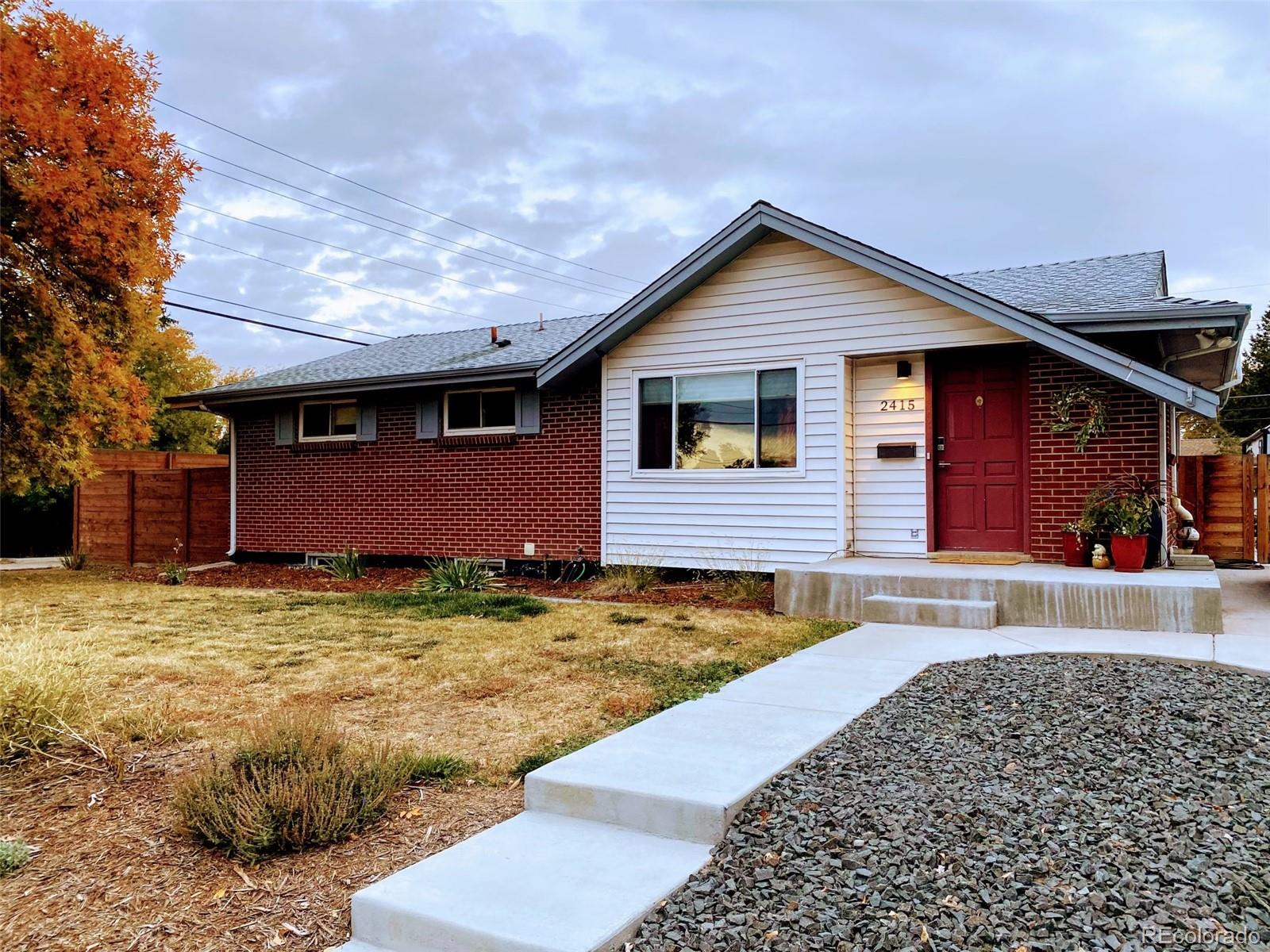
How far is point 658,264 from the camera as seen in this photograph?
35.1 metres

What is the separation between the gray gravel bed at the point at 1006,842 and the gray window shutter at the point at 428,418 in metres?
9.10

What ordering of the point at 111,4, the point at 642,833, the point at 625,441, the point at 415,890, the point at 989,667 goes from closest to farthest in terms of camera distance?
the point at 415,890 → the point at 642,833 → the point at 989,667 → the point at 625,441 → the point at 111,4

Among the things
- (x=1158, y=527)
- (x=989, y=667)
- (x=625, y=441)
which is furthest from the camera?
(x=625, y=441)

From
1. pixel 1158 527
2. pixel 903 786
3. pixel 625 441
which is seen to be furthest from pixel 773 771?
pixel 625 441

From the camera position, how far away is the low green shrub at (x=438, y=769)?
143 inches

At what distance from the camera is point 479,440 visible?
11547 millimetres

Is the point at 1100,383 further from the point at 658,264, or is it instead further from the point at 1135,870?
the point at 658,264

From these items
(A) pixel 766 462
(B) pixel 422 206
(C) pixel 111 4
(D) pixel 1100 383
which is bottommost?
(A) pixel 766 462

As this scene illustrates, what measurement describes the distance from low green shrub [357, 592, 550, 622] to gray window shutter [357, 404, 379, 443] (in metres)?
3.44

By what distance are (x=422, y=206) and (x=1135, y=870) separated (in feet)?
83.8

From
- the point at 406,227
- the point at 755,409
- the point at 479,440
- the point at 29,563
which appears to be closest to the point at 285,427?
the point at 479,440

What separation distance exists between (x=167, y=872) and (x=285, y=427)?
1131 cm

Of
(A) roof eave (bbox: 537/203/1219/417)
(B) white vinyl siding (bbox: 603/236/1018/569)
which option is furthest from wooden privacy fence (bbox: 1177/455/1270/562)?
(A) roof eave (bbox: 537/203/1219/417)

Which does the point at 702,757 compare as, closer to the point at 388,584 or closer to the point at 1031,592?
the point at 1031,592
